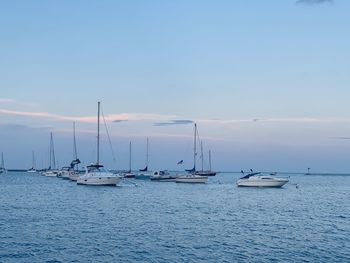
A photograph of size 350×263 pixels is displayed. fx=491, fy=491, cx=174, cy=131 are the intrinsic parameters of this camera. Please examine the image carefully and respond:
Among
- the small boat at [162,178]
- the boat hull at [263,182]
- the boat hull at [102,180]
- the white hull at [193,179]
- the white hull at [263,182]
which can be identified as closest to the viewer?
the boat hull at [102,180]

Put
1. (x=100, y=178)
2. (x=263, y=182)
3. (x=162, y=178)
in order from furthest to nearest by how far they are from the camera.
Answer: (x=162, y=178)
(x=263, y=182)
(x=100, y=178)

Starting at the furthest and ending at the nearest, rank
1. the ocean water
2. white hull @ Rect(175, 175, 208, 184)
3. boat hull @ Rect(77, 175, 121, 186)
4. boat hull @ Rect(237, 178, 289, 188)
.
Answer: white hull @ Rect(175, 175, 208, 184) → boat hull @ Rect(237, 178, 289, 188) → boat hull @ Rect(77, 175, 121, 186) → the ocean water

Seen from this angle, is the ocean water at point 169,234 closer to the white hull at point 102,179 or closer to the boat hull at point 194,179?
the white hull at point 102,179

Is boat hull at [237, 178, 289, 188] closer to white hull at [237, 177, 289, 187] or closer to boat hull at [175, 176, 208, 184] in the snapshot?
white hull at [237, 177, 289, 187]

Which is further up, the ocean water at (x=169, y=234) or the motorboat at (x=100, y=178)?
the motorboat at (x=100, y=178)

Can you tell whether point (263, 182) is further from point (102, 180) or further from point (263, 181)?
point (102, 180)

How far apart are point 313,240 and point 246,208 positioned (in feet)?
76.2

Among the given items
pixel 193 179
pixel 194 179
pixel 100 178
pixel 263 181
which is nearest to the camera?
pixel 100 178

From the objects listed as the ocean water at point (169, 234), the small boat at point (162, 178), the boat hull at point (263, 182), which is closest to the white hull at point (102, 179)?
the boat hull at point (263, 182)

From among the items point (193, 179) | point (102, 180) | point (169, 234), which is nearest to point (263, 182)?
point (193, 179)

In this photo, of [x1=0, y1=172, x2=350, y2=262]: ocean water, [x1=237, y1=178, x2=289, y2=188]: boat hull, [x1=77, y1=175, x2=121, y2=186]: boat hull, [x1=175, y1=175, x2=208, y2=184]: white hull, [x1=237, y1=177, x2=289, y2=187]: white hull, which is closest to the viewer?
[x1=0, y1=172, x2=350, y2=262]: ocean water

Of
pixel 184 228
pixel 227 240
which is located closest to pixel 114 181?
pixel 184 228

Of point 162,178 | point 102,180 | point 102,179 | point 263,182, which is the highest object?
point 102,179

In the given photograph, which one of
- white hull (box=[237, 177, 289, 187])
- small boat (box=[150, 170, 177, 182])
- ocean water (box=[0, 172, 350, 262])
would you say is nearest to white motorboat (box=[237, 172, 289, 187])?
white hull (box=[237, 177, 289, 187])
